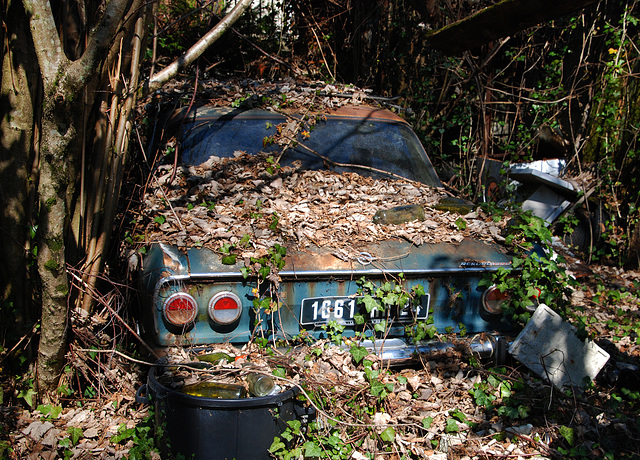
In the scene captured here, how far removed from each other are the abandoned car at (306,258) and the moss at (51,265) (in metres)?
0.48

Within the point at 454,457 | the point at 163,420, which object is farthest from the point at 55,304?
the point at 454,457

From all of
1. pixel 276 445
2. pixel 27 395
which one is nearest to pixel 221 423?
pixel 276 445

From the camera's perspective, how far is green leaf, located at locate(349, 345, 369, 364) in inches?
110

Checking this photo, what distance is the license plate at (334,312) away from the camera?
2850 mm

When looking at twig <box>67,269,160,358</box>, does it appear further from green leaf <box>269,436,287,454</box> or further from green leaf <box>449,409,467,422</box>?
green leaf <box>449,409,467,422</box>

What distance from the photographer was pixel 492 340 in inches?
122

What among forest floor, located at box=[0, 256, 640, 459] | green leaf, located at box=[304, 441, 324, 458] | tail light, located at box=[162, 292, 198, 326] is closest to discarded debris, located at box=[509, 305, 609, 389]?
forest floor, located at box=[0, 256, 640, 459]

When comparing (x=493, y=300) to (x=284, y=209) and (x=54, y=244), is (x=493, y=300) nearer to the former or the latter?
(x=284, y=209)

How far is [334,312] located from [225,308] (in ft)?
2.11

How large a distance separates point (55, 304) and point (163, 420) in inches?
39.4

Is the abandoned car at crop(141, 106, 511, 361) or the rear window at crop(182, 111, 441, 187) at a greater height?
the rear window at crop(182, 111, 441, 187)

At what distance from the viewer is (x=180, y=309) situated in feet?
8.73

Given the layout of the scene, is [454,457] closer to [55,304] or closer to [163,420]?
[163,420]

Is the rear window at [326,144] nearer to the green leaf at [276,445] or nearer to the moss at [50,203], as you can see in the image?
the moss at [50,203]
